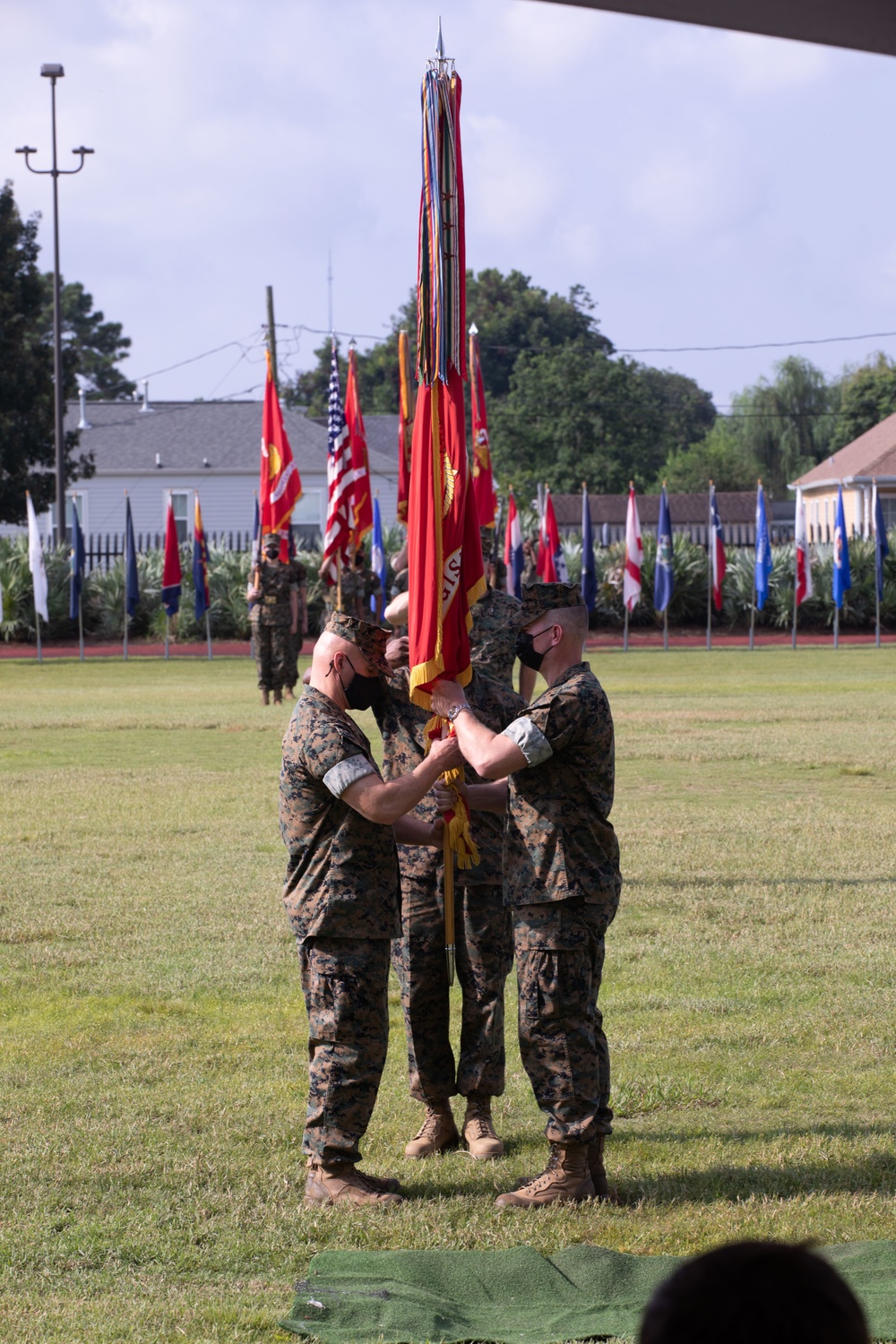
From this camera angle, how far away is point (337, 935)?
16.3ft

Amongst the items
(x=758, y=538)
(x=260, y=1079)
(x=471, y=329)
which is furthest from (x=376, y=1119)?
(x=758, y=538)

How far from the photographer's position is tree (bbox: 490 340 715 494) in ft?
240

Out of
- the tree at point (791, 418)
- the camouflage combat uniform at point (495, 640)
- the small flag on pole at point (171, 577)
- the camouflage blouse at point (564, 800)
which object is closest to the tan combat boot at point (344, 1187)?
the camouflage blouse at point (564, 800)

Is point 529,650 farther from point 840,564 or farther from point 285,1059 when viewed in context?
point 840,564

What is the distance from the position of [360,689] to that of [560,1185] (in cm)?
182

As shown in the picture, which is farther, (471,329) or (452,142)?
(471,329)

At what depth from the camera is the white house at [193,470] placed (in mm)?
58531

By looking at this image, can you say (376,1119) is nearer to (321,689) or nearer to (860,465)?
(321,689)

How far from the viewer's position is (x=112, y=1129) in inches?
223

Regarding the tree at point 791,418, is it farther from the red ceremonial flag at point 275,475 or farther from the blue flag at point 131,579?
the red ceremonial flag at point 275,475

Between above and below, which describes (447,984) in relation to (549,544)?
below

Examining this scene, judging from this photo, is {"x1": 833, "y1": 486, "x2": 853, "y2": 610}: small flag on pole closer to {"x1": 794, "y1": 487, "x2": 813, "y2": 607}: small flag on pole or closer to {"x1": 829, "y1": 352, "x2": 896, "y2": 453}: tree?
{"x1": 794, "y1": 487, "x2": 813, "y2": 607}: small flag on pole

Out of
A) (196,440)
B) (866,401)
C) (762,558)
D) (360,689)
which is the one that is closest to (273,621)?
(360,689)

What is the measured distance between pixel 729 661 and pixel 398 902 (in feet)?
88.0
